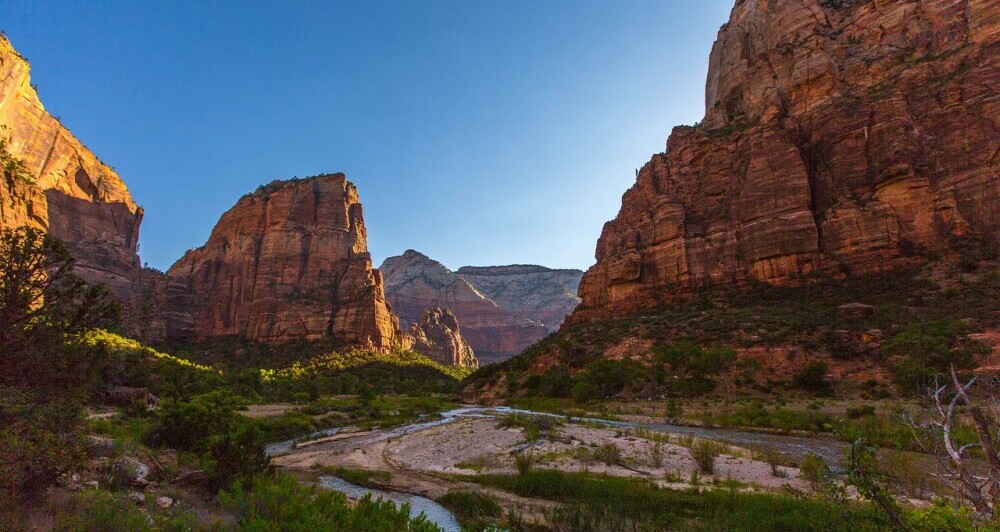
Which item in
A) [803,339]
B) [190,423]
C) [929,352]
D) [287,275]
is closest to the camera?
[190,423]

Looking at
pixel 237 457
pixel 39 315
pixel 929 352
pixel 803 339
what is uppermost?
pixel 803 339

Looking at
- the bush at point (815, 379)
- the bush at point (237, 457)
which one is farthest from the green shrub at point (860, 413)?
the bush at point (237, 457)

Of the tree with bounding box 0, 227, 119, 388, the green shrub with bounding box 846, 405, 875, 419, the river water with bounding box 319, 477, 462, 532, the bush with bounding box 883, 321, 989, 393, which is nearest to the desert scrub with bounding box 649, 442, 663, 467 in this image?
the river water with bounding box 319, 477, 462, 532

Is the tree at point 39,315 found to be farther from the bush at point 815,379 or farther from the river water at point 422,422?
the bush at point 815,379

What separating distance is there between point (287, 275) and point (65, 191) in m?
Answer: 43.9

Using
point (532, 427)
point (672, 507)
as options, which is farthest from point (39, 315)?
point (532, 427)

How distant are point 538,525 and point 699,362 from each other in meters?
37.7

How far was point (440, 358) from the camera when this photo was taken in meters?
161

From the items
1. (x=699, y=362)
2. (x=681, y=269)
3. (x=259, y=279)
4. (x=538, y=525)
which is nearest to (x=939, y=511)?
(x=538, y=525)

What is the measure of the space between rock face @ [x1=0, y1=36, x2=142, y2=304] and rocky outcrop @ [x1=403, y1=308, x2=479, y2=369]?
266ft

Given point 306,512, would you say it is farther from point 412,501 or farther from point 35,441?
point 412,501

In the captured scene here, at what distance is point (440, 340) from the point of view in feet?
551

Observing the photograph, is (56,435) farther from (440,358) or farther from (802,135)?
(440,358)

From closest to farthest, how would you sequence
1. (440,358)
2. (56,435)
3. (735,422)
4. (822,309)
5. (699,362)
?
(56,435) < (735,422) < (699,362) < (822,309) < (440,358)
